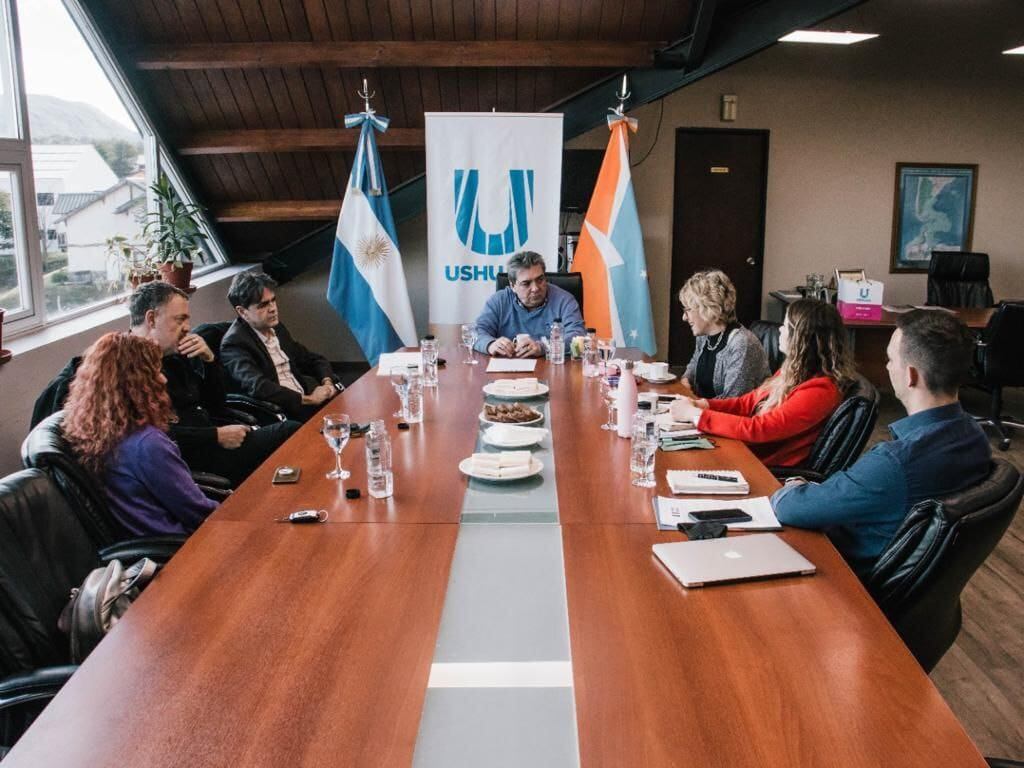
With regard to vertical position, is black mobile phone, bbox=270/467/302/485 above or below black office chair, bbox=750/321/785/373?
below

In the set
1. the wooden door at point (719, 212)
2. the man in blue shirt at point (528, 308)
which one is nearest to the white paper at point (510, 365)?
the man in blue shirt at point (528, 308)

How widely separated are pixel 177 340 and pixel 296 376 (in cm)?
93

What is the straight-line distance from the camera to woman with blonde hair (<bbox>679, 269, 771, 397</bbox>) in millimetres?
3088

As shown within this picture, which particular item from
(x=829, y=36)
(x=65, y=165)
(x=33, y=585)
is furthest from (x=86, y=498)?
(x=829, y=36)

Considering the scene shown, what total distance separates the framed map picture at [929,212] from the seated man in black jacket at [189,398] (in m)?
5.88

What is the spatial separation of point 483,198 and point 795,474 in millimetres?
3124

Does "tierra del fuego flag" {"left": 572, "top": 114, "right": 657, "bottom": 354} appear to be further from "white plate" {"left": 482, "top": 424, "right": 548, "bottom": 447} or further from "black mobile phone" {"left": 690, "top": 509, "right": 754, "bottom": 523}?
"black mobile phone" {"left": 690, "top": 509, "right": 754, "bottom": 523}

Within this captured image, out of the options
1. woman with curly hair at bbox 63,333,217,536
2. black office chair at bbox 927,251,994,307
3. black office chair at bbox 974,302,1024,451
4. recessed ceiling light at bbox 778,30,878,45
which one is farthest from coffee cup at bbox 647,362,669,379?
black office chair at bbox 927,251,994,307

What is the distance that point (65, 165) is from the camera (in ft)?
13.5

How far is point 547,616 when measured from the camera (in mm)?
1401

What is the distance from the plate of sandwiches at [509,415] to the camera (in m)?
2.55

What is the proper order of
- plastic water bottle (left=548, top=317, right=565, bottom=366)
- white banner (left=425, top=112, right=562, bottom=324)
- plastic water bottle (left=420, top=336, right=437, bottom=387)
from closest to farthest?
plastic water bottle (left=420, top=336, right=437, bottom=387) → plastic water bottle (left=548, top=317, right=565, bottom=366) → white banner (left=425, top=112, right=562, bottom=324)

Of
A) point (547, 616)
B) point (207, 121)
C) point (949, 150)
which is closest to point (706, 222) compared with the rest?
point (949, 150)

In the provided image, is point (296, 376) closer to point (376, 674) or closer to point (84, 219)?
point (84, 219)
